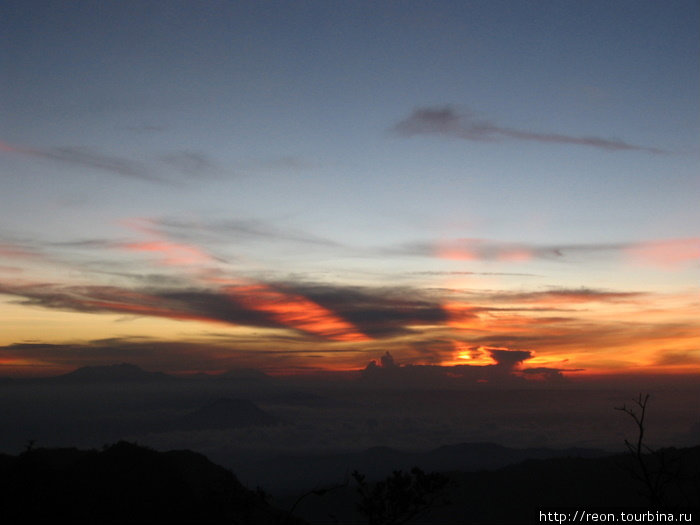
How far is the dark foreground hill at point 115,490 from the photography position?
4578 centimetres

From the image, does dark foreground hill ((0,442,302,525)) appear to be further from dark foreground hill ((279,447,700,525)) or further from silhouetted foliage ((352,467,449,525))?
dark foreground hill ((279,447,700,525))

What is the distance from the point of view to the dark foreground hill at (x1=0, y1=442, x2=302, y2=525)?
4578cm

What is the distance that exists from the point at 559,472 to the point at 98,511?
91.4m

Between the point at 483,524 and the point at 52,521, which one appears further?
the point at 483,524

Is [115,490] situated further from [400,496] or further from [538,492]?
[538,492]

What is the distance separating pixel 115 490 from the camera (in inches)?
1964

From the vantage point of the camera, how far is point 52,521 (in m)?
44.2

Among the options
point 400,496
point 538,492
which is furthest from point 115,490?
point 538,492

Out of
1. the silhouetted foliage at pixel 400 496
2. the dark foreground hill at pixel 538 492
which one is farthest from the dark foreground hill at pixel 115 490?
the dark foreground hill at pixel 538 492

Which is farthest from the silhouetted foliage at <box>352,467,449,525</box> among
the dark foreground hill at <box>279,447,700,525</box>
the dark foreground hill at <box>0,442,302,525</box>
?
the dark foreground hill at <box>279,447,700,525</box>

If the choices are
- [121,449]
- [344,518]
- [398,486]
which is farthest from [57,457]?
[344,518]

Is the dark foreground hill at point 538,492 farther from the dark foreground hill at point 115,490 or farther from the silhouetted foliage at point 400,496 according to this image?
the silhouetted foliage at point 400,496

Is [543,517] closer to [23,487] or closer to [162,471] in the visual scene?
[162,471]

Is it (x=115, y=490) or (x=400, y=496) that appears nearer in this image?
(x=400, y=496)
